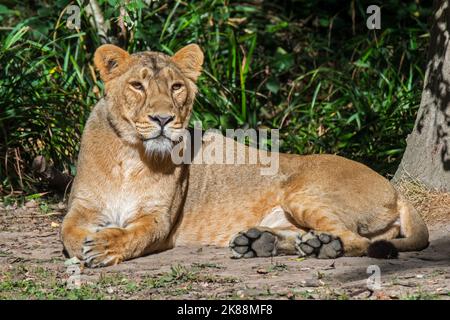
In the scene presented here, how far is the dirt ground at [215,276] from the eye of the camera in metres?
5.09

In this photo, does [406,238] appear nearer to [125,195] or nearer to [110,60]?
[125,195]

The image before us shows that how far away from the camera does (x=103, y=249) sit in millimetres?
5980

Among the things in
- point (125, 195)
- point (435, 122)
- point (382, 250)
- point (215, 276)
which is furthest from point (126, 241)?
point (435, 122)

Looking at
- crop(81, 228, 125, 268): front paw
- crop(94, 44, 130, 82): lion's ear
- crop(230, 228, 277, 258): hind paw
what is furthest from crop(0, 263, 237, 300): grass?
crop(94, 44, 130, 82): lion's ear

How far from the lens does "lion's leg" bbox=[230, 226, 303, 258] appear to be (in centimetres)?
629

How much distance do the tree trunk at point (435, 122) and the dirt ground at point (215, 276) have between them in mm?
773

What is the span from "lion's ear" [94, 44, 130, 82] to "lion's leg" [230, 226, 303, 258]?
143 centimetres

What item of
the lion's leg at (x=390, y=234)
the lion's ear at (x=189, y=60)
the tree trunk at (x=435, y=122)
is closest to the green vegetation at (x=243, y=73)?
the tree trunk at (x=435, y=122)

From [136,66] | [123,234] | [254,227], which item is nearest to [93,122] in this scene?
[136,66]

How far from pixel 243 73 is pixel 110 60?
3398 mm

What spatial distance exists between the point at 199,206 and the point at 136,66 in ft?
3.90

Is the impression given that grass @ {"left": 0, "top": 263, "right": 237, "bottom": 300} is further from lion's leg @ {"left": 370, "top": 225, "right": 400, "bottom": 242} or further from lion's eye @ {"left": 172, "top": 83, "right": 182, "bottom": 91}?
lion's leg @ {"left": 370, "top": 225, "right": 400, "bottom": 242}

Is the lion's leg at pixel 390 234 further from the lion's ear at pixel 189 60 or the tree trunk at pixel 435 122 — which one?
the lion's ear at pixel 189 60

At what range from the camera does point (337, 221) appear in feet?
21.2
